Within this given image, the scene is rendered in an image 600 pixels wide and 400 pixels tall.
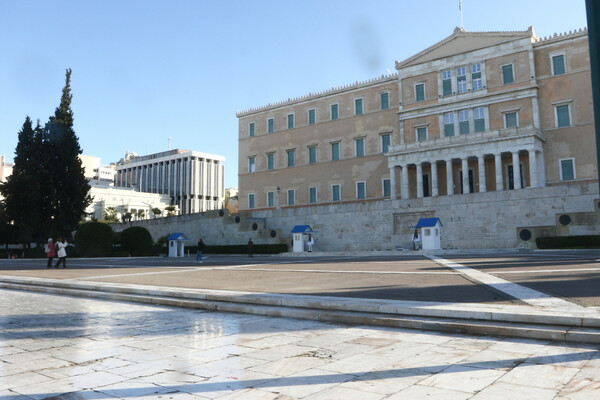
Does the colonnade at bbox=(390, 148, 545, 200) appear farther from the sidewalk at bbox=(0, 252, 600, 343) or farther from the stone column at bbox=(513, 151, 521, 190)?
the sidewalk at bbox=(0, 252, 600, 343)

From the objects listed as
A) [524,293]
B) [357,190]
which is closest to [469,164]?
[357,190]

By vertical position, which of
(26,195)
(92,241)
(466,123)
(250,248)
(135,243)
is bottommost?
(250,248)

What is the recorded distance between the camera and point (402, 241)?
116 ft

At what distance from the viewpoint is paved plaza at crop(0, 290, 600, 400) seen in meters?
3.98

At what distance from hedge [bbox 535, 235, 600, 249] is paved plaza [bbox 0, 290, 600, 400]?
26087mm

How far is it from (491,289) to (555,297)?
162 centimetres

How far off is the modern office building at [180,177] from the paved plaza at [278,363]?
154616 mm

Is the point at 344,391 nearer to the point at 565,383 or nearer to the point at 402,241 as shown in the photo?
the point at 565,383

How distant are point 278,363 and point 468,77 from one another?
43710mm

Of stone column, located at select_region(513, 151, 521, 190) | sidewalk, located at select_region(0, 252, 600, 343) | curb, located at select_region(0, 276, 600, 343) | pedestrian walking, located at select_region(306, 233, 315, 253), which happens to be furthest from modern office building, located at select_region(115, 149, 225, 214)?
curb, located at select_region(0, 276, 600, 343)

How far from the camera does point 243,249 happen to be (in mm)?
40094

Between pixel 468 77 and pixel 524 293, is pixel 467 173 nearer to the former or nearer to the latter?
pixel 468 77

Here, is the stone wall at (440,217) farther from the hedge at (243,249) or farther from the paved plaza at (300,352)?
the paved plaza at (300,352)

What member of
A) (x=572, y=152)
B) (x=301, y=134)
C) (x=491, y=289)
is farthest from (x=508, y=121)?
(x=491, y=289)
